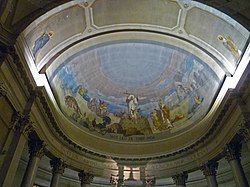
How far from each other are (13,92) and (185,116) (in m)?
11.6

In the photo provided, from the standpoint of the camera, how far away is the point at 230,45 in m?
13.0

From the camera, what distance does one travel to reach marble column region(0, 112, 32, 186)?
9.84 metres

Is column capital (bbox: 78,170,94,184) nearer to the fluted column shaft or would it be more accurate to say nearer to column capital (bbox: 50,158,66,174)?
column capital (bbox: 50,158,66,174)

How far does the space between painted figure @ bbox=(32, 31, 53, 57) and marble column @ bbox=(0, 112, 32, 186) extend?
331 cm

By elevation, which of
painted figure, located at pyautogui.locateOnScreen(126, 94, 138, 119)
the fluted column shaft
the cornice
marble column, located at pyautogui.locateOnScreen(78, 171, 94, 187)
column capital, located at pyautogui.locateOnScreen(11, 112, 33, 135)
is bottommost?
the fluted column shaft

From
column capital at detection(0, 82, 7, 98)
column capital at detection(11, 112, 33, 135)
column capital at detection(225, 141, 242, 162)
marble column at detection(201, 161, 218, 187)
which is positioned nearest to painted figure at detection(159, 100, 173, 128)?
marble column at detection(201, 161, 218, 187)

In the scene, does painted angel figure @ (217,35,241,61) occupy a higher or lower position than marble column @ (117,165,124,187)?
higher

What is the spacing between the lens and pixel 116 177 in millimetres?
17156

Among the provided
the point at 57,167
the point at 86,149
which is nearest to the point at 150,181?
the point at 86,149

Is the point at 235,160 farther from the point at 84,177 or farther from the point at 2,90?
the point at 2,90

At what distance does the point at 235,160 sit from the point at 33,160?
9.63 m

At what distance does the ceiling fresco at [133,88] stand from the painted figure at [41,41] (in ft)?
7.21

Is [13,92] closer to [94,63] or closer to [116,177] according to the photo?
[94,63]

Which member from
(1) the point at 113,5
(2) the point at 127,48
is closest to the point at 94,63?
(2) the point at 127,48
